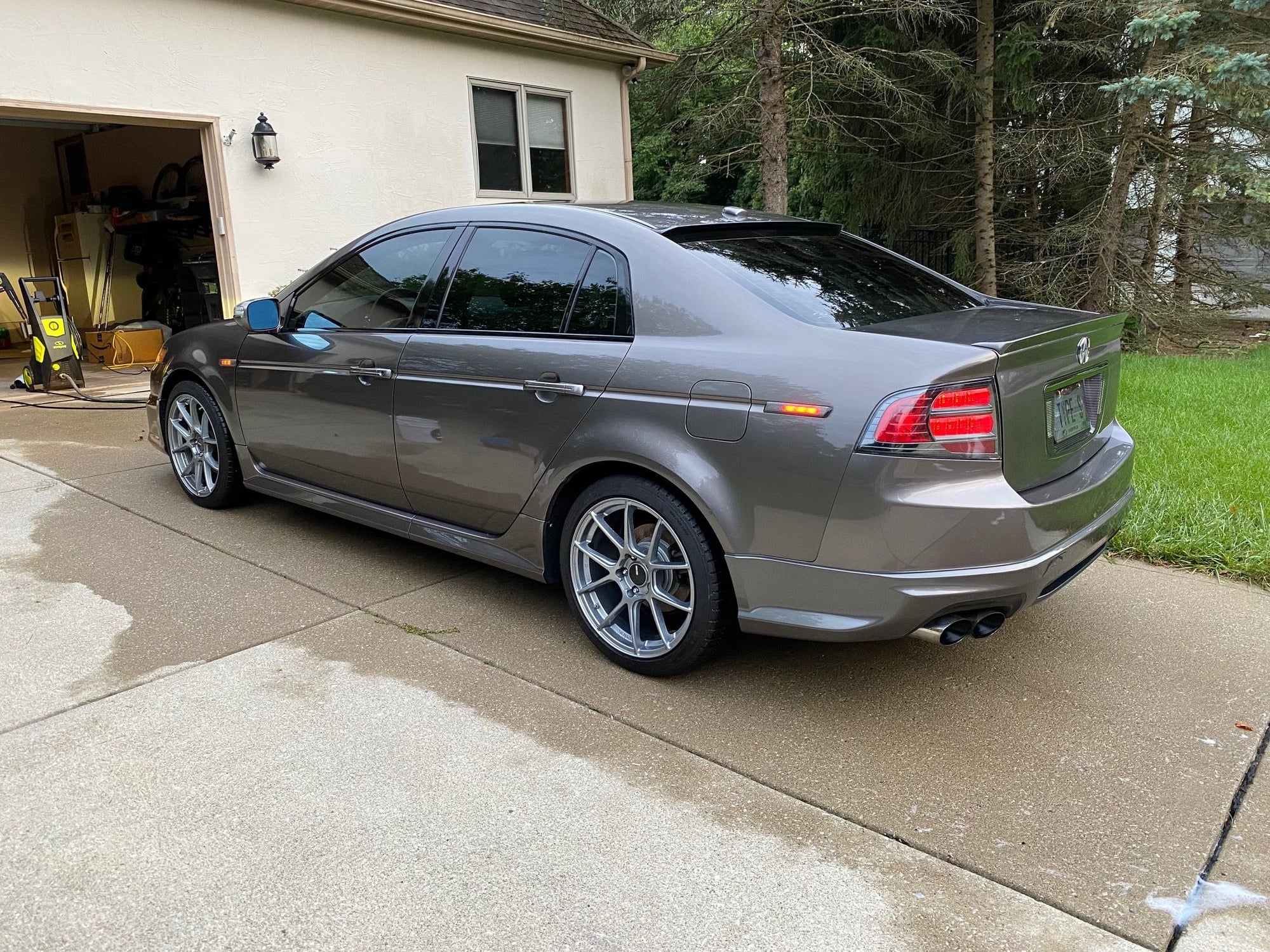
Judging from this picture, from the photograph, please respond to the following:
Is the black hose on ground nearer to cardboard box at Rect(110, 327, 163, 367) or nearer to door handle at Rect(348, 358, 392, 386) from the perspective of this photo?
cardboard box at Rect(110, 327, 163, 367)

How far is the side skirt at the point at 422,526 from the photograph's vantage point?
359cm

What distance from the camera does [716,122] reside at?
10.4 meters

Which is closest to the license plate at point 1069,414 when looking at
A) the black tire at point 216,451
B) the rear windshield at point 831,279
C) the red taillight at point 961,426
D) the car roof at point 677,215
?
the red taillight at point 961,426

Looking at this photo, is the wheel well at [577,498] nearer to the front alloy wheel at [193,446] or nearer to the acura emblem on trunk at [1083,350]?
the acura emblem on trunk at [1083,350]

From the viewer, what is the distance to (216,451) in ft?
16.8

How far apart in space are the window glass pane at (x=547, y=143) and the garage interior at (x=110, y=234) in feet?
13.2

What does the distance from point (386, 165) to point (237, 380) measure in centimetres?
620

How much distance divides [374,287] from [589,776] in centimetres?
246

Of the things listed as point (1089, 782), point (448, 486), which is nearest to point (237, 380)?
point (448, 486)

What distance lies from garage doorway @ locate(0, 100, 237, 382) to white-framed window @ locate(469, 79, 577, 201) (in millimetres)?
3552

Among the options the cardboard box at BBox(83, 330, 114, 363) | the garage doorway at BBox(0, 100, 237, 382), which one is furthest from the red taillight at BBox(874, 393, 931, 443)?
the cardboard box at BBox(83, 330, 114, 363)

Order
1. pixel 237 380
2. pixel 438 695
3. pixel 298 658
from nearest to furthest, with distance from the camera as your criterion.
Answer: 1. pixel 438 695
2. pixel 298 658
3. pixel 237 380

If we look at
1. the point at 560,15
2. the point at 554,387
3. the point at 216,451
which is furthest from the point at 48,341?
the point at 554,387

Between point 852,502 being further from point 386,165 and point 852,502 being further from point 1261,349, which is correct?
point 1261,349
